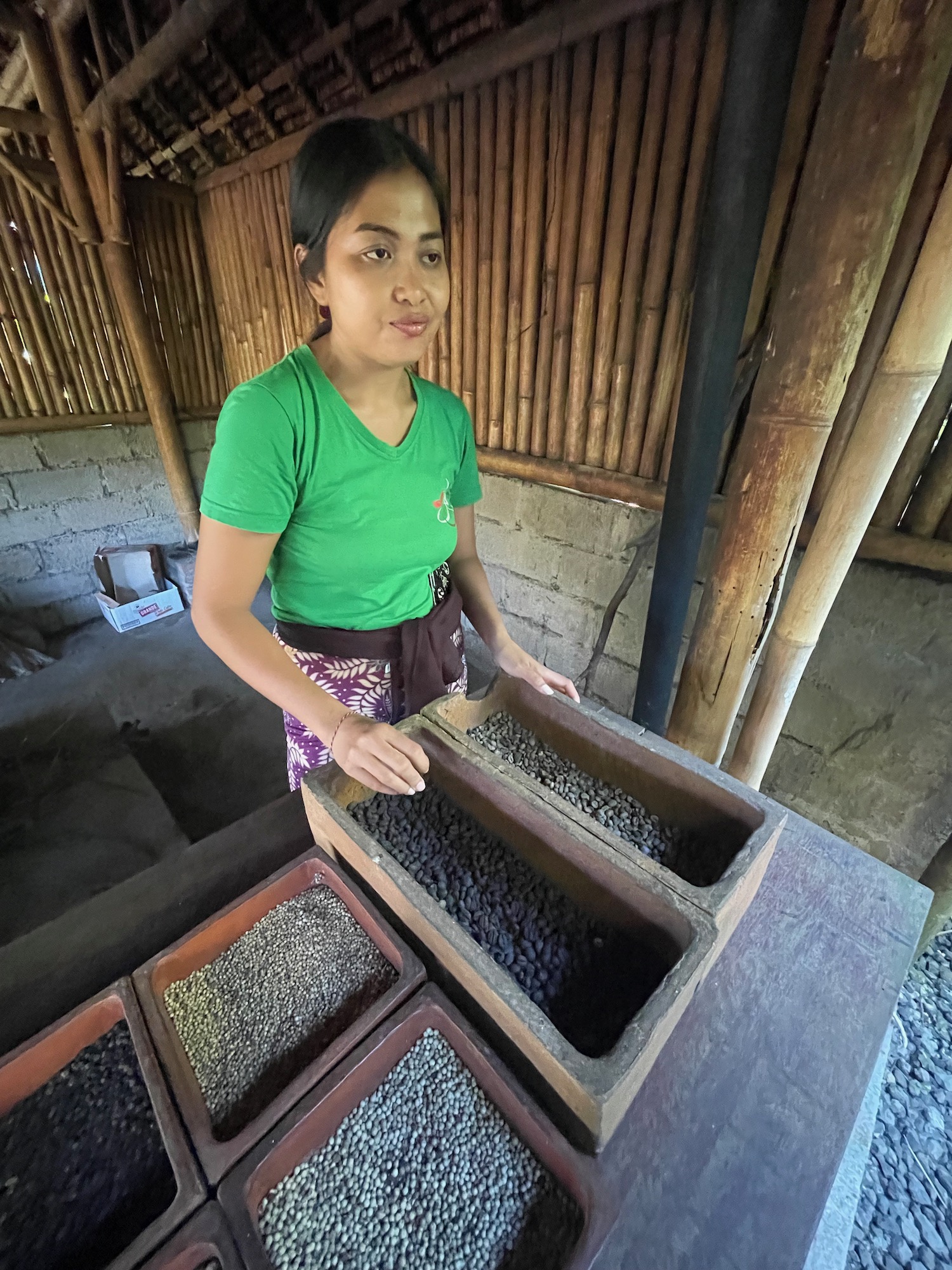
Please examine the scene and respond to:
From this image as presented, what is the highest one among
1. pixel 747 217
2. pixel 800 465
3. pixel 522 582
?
pixel 747 217

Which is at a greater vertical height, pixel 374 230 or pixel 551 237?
pixel 551 237

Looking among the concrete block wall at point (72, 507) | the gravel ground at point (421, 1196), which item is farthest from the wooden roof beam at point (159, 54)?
the gravel ground at point (421, 1196)

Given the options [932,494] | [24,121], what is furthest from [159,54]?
[932,494]

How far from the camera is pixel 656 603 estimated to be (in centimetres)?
200

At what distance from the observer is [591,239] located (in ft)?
6.68

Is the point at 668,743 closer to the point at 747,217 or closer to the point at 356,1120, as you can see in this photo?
the point at 356,1120

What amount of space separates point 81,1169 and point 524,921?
69 centimetres

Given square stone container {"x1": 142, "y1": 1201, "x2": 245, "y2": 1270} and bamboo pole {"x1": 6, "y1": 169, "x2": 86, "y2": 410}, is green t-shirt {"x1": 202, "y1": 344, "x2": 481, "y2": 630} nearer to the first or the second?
square stone container {"x1": 142, "y1": 1201, "x2": 245, "y2": 1270}

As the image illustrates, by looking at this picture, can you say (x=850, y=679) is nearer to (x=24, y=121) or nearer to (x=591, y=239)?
(x=591, y=239)

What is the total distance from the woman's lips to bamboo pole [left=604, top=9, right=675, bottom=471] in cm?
130

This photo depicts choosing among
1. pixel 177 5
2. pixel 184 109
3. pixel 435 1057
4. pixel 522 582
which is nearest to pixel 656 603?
pixel 522 582

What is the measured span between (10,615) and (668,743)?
4730 millimetres

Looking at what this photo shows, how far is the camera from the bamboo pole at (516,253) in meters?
2.06

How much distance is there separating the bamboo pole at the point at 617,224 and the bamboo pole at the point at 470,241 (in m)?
0.57
